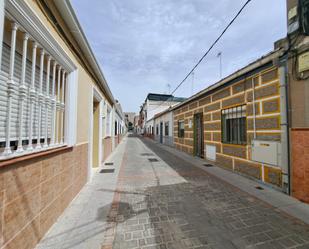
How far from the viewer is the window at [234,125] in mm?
5172

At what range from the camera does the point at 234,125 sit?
557cm

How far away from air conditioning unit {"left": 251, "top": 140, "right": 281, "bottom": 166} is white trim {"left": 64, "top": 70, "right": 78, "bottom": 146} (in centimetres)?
466

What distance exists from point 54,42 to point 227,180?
5157 mm

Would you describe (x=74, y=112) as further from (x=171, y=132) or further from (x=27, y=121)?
(x=171, y=132)

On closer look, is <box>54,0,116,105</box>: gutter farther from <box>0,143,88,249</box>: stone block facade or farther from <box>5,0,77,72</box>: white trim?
<box>0,143,88,249</box>: stone block facade

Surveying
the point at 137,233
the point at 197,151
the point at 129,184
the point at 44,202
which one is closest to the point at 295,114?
the point at 137,233

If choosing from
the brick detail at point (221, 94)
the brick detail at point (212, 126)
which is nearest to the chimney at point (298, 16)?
the brick detail at point (221, 94)

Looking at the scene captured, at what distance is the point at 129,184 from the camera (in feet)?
14.2

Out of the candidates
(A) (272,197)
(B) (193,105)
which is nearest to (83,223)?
(A) (272,197)

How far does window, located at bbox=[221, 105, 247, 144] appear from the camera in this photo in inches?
204

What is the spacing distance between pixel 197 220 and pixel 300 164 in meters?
2.51

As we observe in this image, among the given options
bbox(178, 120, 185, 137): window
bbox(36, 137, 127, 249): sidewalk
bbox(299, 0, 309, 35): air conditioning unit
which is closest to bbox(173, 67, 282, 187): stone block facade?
bbox(299, 0, 309, 35): air conditioning unit

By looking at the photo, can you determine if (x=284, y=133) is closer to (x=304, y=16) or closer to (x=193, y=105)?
(x=304, y=16)

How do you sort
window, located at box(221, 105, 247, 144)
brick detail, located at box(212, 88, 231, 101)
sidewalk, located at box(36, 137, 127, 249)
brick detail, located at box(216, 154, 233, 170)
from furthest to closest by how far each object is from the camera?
brick detail, located at box(212, 88, 231, 101) → brick detail, located at box(216, 154, 233, 170) → window, located at box(221, 105, 247, 144) → sidewalk, located at box(36, 137, 127, 249)
